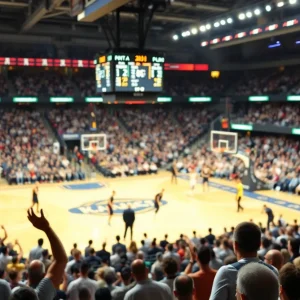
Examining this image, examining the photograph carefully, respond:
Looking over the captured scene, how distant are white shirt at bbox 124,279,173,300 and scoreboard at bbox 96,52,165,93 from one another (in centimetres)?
874

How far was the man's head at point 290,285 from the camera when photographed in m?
2.55

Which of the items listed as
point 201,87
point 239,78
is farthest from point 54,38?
point 239,78

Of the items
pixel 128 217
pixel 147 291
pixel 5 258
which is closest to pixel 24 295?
pixel 147 291

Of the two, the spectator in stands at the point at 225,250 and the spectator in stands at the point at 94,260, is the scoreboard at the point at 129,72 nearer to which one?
the spectator in stands at the point at 94,260

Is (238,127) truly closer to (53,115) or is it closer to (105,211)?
(53,115)

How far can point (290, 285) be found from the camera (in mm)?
2566

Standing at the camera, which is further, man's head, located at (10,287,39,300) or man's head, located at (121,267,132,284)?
man's head, located at (121,267,132,284)

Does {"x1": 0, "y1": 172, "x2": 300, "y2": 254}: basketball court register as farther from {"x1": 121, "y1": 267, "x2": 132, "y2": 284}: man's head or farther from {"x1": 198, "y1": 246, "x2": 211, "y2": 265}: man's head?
{"x1": 198, "y1": 246, "x2": 211, "y2": 265}: man's head

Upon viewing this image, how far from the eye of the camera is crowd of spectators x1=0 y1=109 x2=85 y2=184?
27259 millimetres

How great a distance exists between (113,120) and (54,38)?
8.00 meters

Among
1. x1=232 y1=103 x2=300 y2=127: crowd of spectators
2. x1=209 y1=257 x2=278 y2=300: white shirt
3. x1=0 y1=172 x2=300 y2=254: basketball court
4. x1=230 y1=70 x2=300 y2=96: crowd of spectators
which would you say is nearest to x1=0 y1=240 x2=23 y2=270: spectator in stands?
x1=0 y1=172 x2=300 y2=254: basketball court

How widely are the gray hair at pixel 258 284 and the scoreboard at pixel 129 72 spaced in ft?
34.4

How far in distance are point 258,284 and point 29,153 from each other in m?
28.3

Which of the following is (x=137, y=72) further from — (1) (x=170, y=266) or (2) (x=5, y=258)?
(1) (x=170, y=266)
